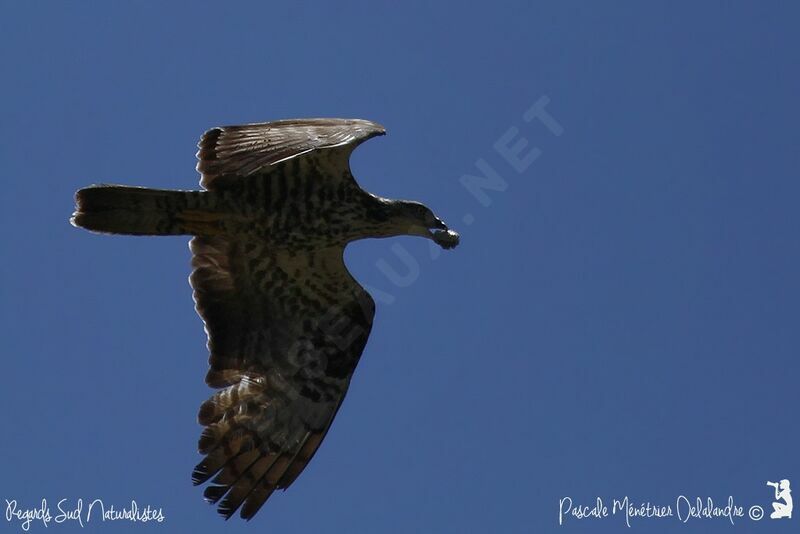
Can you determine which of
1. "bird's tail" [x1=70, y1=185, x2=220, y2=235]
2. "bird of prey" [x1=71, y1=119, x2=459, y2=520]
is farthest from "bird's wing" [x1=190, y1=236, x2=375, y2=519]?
"bird's tail" [x1=70, y1=185, x2=220, y2=235]

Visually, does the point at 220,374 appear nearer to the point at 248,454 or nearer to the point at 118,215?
the point at 248,454

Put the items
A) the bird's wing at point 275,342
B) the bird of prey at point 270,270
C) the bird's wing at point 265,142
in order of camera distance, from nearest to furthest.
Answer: the bird's wing at point 265,142 → the bird of prey at point 270,270 → the bird's wing at point 275,342

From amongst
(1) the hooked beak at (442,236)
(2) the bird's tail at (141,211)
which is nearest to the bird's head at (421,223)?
(1) the hooked beak at (442,236)

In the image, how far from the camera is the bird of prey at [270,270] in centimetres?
1468

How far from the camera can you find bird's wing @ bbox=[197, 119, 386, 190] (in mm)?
14258

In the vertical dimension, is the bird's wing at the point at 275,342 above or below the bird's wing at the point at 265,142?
below

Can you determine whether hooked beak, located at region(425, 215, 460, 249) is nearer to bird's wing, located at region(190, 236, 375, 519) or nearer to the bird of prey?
the bird of prey

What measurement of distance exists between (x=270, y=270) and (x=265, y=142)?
188 centimetres

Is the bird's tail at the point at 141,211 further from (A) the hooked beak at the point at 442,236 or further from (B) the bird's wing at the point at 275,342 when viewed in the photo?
(A) the hooked beak at the point at 442,236

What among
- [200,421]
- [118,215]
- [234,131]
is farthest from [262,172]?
[200,421]

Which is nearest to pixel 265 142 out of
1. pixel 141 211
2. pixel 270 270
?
pixel 141 211

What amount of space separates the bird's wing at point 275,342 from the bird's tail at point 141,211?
2.10ft

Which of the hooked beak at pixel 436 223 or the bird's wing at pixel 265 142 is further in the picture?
the hooked beak at pixel 436 223

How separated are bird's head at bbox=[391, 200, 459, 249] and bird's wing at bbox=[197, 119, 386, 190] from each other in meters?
0.75
